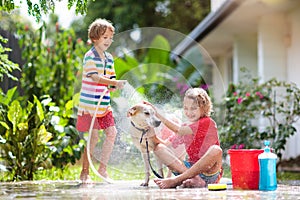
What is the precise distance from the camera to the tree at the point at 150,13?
27531 mm

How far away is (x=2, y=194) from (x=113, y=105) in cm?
136

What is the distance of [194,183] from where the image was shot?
6020 mm

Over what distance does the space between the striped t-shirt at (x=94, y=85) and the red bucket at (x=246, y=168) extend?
1.31 meters

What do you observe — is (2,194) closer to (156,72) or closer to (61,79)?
(61,79)

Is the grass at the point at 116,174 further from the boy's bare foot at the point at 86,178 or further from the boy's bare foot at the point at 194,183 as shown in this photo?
the boy's bare foot at the point at 194,183

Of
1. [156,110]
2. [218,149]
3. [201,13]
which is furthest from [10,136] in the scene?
[201,13]

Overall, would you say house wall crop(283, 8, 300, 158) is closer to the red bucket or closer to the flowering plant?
the flowering plant

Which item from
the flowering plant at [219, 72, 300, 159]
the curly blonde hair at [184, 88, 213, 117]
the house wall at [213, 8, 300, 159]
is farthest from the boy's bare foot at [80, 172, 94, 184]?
the house wall at [213, 8, 300, 159]

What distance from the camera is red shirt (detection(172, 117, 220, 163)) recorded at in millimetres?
6031

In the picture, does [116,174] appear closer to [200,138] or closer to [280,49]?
[200,138]

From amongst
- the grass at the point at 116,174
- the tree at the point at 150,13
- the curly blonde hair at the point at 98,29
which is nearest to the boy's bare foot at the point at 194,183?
the grass at the point at 116,174

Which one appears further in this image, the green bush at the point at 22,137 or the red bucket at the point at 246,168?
the green bush at the point at 22,137

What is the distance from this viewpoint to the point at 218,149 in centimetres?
588

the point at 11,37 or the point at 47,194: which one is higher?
the point at 11,37
